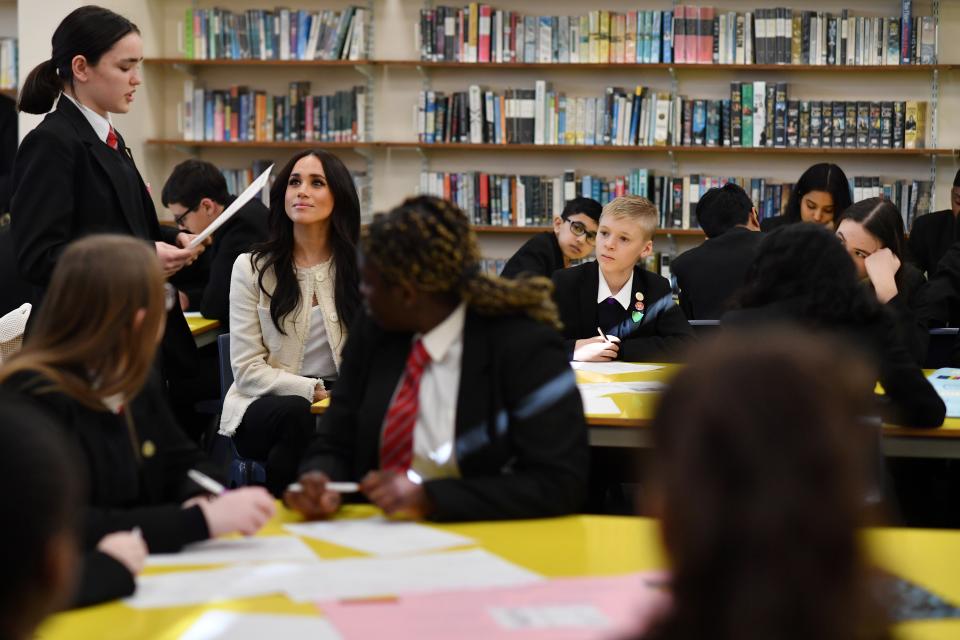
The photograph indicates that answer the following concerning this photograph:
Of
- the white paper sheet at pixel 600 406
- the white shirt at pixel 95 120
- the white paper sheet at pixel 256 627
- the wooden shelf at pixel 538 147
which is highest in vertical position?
the wooden shelf at pixel 538 147

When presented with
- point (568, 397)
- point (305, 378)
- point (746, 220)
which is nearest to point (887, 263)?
point (746, 220)

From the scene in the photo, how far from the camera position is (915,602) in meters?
1.45

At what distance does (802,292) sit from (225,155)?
204 inches

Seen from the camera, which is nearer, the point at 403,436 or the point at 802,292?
the point at 403,436

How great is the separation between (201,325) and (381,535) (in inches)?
118

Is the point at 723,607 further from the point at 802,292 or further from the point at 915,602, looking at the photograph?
the point at 802,292

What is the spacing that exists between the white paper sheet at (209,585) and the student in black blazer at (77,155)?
1669mm

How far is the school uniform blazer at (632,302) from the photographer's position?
4.05 m

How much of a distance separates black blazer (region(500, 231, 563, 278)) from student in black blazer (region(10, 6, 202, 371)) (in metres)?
2.00

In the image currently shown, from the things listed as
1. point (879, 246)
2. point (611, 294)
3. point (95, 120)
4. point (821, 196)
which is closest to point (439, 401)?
point (95, 120)

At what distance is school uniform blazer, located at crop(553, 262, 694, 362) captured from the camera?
159 inches

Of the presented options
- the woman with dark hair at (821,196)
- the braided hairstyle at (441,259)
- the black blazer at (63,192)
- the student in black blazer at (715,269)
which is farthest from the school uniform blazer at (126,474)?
the woman with dark hair at (821,196)

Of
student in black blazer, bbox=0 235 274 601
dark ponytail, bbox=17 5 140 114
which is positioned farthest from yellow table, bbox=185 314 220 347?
student in black blazer, bbox=0 235 274 601

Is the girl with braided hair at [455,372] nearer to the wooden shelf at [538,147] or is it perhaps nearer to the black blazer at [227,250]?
the black blazer at [227,250]
